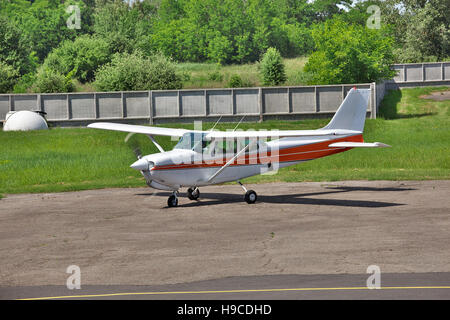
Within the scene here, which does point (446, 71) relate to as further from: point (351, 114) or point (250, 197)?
point (250, 197)

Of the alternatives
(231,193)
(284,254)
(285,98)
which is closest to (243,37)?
(285,98)

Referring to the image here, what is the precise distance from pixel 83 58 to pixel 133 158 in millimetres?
34837

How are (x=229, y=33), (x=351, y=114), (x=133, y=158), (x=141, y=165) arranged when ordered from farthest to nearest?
(x=229, y=33)
(x=133, y=158)
(x=351, y=114)
(x=141, y=165)

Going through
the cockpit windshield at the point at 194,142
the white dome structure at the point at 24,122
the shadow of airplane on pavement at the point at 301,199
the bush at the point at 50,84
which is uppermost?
the bush at the point at 50,84

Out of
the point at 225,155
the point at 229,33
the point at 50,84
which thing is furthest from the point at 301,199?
the point at 229,33

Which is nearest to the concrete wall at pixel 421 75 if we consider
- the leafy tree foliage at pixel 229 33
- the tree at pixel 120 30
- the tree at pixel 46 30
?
the tree at pixel 120 30

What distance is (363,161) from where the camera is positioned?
30078mm

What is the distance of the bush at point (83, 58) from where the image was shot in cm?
6353

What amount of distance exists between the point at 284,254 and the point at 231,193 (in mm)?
10723

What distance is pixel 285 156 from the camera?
21.2 metres

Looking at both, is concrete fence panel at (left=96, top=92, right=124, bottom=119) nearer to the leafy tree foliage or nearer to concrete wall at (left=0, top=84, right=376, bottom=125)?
concrete wall at (left=0, top=84, right=376, bottom=125)

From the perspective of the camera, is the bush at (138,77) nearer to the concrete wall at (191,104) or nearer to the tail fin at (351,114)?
the concrete wall at (191,104)

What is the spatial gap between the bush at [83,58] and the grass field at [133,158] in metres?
23.2

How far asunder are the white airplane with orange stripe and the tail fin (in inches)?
19.2
